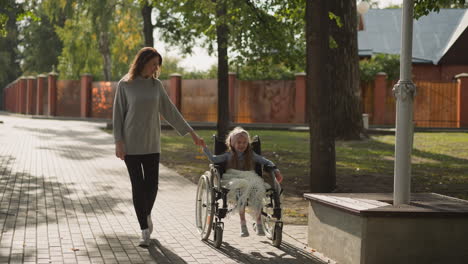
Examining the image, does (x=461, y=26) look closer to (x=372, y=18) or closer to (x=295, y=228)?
(x=372, y=18)

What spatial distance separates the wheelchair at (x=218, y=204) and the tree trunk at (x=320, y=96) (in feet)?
9.39

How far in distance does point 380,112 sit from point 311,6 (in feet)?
82.4

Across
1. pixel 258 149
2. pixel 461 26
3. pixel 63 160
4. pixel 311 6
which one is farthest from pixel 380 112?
pixel 258 149

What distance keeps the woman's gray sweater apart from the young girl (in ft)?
1.91

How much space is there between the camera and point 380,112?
113 feet

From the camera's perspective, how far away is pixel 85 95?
4344 cm

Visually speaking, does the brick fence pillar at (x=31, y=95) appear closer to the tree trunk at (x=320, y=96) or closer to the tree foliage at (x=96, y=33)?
the tree foliage at (x=96, y=33)

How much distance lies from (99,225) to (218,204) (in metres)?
1.65

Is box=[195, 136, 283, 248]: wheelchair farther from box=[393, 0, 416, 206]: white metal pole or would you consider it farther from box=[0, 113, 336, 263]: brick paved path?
box=[393, 0, 416, 206]: white metal pole

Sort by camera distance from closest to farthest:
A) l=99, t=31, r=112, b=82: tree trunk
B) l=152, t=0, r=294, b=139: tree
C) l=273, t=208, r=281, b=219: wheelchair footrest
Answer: l=273, t=208, r=281, b=219: wheelchair footrest < l=152, t=0, r=294, b=139: tree < l=99, t=31, r=112, b=82: tree trunk

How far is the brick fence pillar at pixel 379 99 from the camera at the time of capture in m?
34.5

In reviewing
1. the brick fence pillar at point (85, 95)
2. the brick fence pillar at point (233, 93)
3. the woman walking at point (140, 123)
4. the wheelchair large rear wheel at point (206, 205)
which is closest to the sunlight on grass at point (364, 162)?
the wheelchair large rear wheel at point (206, 205)

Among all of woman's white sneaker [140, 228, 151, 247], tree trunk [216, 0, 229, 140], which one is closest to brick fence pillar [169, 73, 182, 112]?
tree trunk [216, 0, 229, 140]

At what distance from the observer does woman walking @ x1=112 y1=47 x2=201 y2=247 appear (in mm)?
6840
